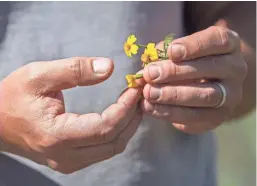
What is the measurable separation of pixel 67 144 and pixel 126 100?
0.12 meters

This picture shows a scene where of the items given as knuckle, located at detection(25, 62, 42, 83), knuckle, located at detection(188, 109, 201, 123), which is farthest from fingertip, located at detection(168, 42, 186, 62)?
knuckle, located at detection(25, 62, 42, 83)

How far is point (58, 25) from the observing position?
1.07 m

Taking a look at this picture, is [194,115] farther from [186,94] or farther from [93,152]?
[93,152]

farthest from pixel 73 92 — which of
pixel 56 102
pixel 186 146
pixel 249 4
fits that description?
pixel 249 4

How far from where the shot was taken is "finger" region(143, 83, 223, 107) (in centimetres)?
90

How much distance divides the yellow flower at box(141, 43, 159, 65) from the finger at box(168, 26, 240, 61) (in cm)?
3

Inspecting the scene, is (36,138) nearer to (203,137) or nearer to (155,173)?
(155,173)

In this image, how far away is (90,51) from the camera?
3.51ft

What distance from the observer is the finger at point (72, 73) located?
886 mm

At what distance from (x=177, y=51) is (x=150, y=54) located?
0.15 feet

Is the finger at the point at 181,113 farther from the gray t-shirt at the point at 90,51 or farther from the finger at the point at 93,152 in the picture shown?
the gray t-shirt at the point at 90,51

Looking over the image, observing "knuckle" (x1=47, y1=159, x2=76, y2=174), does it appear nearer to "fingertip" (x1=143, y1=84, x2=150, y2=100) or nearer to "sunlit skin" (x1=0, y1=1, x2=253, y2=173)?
"sunlit skin" (x1=0, y1=1, x2=253, y2=173)

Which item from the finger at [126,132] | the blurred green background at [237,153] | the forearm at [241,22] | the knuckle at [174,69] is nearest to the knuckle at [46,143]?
the finger at [126,132]

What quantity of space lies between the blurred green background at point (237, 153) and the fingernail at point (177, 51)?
188 cm
